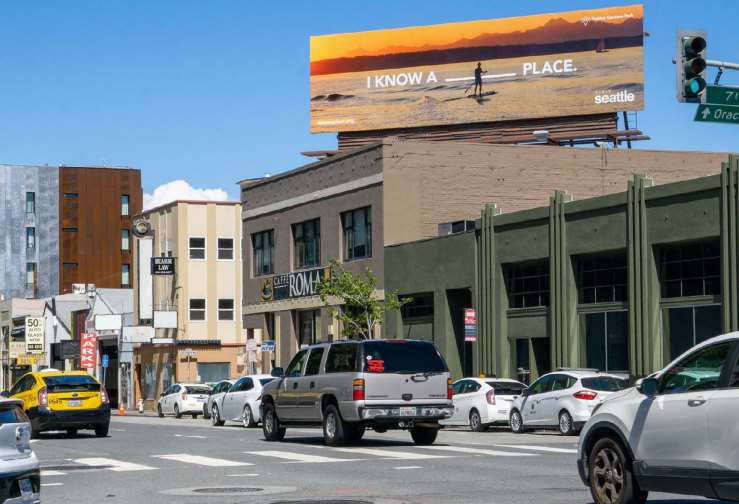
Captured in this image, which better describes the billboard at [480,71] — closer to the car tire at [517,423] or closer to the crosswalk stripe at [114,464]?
the car tire at [517,423]

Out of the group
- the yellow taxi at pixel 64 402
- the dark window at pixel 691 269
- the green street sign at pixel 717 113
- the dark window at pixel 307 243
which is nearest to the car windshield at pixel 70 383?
the yellow taxi at pixel 64 402

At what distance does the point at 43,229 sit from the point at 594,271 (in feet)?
247

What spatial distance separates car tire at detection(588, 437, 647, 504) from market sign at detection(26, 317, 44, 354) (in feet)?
255

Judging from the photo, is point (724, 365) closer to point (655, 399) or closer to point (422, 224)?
point (655, 399)

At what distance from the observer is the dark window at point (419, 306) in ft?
153

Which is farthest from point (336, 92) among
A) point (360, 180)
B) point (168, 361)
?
point (168, 361)

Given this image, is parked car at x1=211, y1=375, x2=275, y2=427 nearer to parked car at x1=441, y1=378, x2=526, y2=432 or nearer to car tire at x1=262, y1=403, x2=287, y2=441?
parked car at x1=441, y1=378, x2=526, y2=432

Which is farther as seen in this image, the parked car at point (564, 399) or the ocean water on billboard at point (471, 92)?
the ocean water on billboard at point (471, 92)

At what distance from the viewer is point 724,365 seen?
11.3 metres

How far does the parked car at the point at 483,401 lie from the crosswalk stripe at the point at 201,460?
1182 centimetres

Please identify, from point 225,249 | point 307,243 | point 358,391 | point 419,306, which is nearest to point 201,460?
point 358,391

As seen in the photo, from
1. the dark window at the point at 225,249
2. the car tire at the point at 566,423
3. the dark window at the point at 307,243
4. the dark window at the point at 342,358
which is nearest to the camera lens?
the dark window at the point at 342,358

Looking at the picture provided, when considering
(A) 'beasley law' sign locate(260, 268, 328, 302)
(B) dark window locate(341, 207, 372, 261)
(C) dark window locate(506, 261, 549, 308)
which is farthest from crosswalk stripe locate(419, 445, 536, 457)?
(A) 'beasley law' sign locate(260, 268, 328, 302)

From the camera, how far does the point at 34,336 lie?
8725cm
